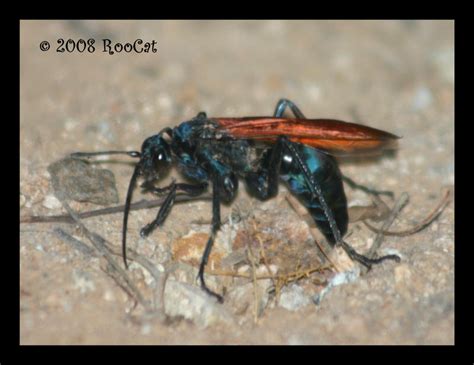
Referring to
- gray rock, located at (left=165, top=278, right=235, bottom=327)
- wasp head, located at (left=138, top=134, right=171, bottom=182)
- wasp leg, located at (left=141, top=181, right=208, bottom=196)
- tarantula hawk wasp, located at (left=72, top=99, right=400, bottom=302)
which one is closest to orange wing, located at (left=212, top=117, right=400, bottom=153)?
tarantula hawk wasp, located at (left=72, top=99, right=400, bottom=302)

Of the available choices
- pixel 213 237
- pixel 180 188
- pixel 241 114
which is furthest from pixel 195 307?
pixel 241 114

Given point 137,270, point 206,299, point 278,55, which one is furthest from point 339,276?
point 278,55

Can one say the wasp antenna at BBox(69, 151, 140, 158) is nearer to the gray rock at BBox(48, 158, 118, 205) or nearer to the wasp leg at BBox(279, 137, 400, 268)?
the gray rock at BBox(48, 158, 118, 205)

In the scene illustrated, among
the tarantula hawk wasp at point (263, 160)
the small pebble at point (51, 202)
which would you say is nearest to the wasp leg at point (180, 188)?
the tarantula hawk wasp at point (263, 160)

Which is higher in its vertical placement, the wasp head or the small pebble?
the wasp head

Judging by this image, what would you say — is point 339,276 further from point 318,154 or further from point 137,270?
point 137,270

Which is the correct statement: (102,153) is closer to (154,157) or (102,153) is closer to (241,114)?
(154,157)

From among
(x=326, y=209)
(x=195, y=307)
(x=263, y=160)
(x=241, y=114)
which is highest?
(x=241, y=114)
